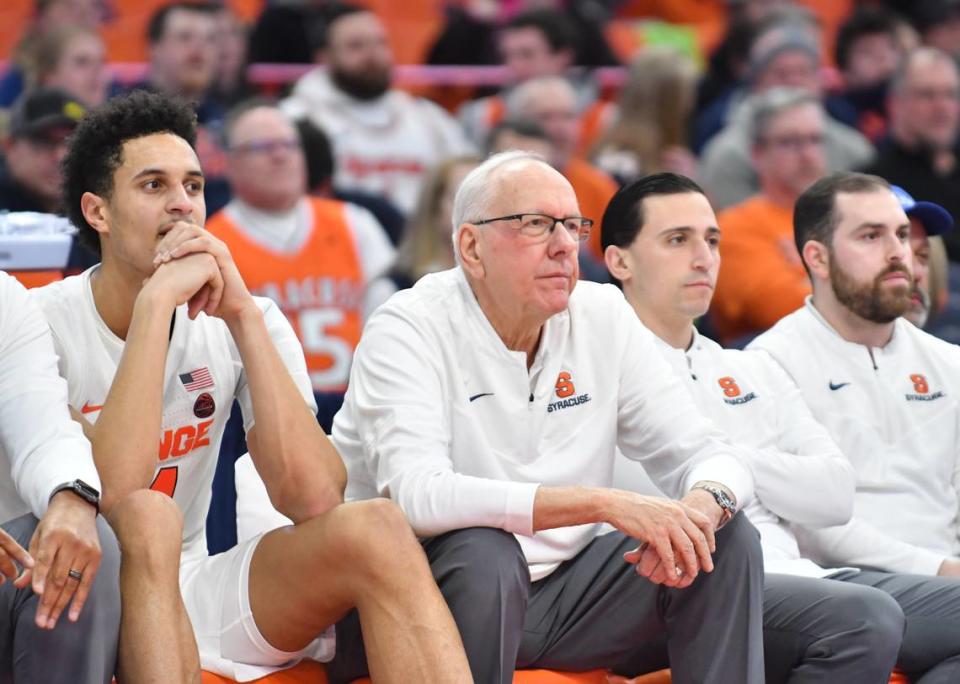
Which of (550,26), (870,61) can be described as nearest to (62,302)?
(550,26)

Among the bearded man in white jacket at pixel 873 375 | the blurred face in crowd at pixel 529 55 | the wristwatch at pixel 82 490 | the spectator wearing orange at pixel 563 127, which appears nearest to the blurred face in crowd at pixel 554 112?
the spectator wearing orange at pixel 563 127

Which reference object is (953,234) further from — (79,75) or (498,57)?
(79,75)

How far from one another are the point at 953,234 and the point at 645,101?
1693 mm

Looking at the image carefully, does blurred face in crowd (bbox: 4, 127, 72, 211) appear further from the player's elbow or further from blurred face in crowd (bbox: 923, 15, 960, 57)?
blurred face in crowd (bbox: 923, 15, 960, 57)

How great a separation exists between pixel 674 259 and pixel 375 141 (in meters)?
3.75

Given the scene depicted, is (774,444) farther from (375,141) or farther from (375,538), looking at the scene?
(375,141)

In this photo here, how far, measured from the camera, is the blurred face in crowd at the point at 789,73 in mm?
8172

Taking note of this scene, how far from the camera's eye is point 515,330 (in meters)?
3.83

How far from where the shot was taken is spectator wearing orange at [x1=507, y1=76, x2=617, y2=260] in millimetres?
7176

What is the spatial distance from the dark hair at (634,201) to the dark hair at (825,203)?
44cm

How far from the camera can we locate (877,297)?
4.44m

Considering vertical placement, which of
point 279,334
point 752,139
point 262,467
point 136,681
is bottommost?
point 136,681

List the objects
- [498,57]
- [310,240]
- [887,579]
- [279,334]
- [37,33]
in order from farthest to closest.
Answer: [498,57]
[37,33]
[310,240]
[887,579]
[279,334]

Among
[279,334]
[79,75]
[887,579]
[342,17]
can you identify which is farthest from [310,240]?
[887,579]
